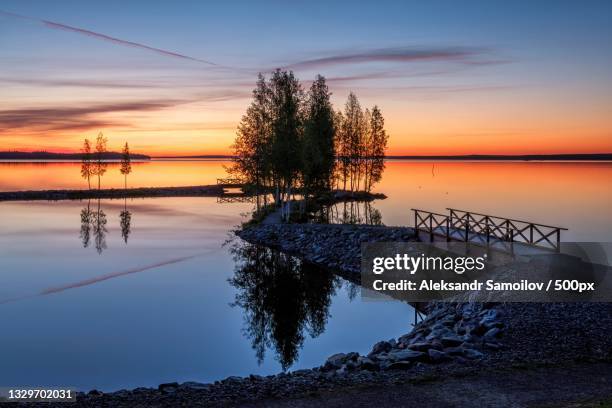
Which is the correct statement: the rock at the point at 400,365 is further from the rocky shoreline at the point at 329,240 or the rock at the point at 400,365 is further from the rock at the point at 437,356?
the rocky shoreline at the point at 329,240

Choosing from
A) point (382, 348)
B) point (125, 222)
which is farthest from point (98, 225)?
point (382, 348)

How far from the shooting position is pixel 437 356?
47.2 ft

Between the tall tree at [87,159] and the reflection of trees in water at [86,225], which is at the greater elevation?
the tall tree at [87,159]

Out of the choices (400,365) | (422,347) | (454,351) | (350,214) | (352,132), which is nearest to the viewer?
(400,365)

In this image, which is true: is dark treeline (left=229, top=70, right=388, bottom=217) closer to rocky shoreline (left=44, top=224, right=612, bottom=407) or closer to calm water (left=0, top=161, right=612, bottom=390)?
calm water (left=0, top=161, right=612, bottom=390)

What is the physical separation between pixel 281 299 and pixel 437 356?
1402 centimetres

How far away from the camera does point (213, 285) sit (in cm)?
3017

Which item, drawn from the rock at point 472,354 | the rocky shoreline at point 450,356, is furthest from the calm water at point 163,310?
the rock at point 472,354

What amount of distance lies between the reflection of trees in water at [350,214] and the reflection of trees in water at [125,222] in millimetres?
20039

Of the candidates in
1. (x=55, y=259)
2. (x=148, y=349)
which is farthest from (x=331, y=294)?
(x=55, y=259)

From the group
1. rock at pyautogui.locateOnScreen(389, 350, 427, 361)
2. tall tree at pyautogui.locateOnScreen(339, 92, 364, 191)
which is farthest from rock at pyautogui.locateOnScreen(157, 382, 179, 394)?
tall tree at pyautogui.locateOnScreen(339, 92, 364, 191)

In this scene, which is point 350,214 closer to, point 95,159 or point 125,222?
point 125,222

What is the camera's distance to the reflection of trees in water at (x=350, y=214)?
57.3 metres

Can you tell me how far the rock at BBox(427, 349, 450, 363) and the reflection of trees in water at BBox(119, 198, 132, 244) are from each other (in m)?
35.8
